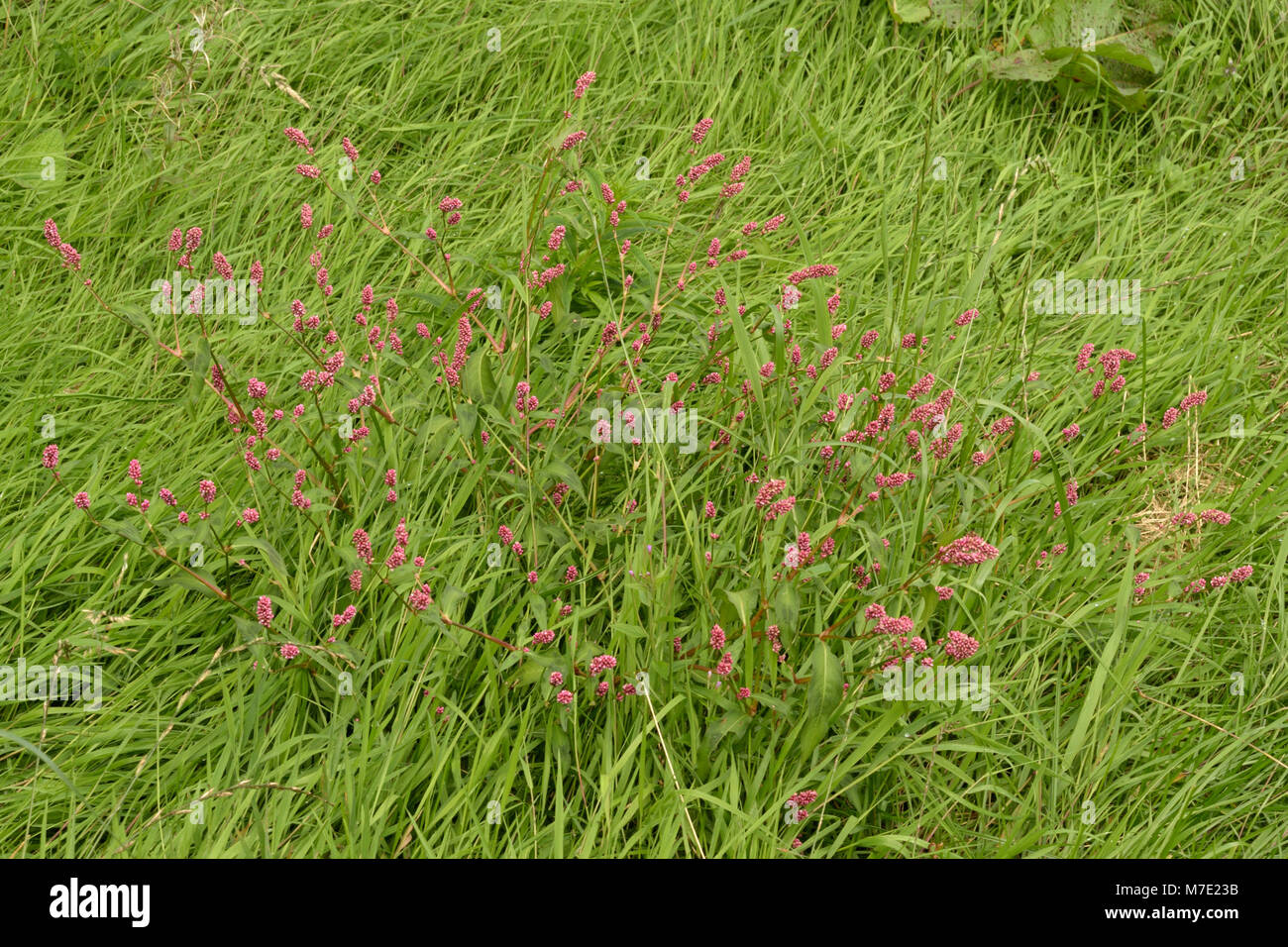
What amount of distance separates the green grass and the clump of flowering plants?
18 mm

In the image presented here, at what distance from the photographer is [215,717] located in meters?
2.25

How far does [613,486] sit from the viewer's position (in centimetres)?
260

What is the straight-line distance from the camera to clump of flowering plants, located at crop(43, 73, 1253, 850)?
218 centimetres

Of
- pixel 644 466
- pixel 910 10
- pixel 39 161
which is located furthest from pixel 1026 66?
pixel 39 161

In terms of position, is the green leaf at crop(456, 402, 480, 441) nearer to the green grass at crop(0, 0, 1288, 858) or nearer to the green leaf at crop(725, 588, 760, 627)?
the green grass at crop(0, 0, 1288, 858)

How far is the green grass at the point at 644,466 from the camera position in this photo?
7.08 feet

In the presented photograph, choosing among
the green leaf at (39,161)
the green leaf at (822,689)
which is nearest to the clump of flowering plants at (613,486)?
the green leaf at (822,689)

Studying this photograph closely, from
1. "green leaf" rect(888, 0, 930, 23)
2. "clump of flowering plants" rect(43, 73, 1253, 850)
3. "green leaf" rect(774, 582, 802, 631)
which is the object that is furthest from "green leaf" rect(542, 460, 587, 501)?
"green leaf" rect(888, 0, 930, 23)

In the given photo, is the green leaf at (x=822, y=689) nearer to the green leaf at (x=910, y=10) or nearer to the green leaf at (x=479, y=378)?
the green leaf at (x=479, y=378)

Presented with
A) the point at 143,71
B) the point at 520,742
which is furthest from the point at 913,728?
the point at 143,71

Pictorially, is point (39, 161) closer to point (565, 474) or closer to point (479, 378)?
point (479, 378)
